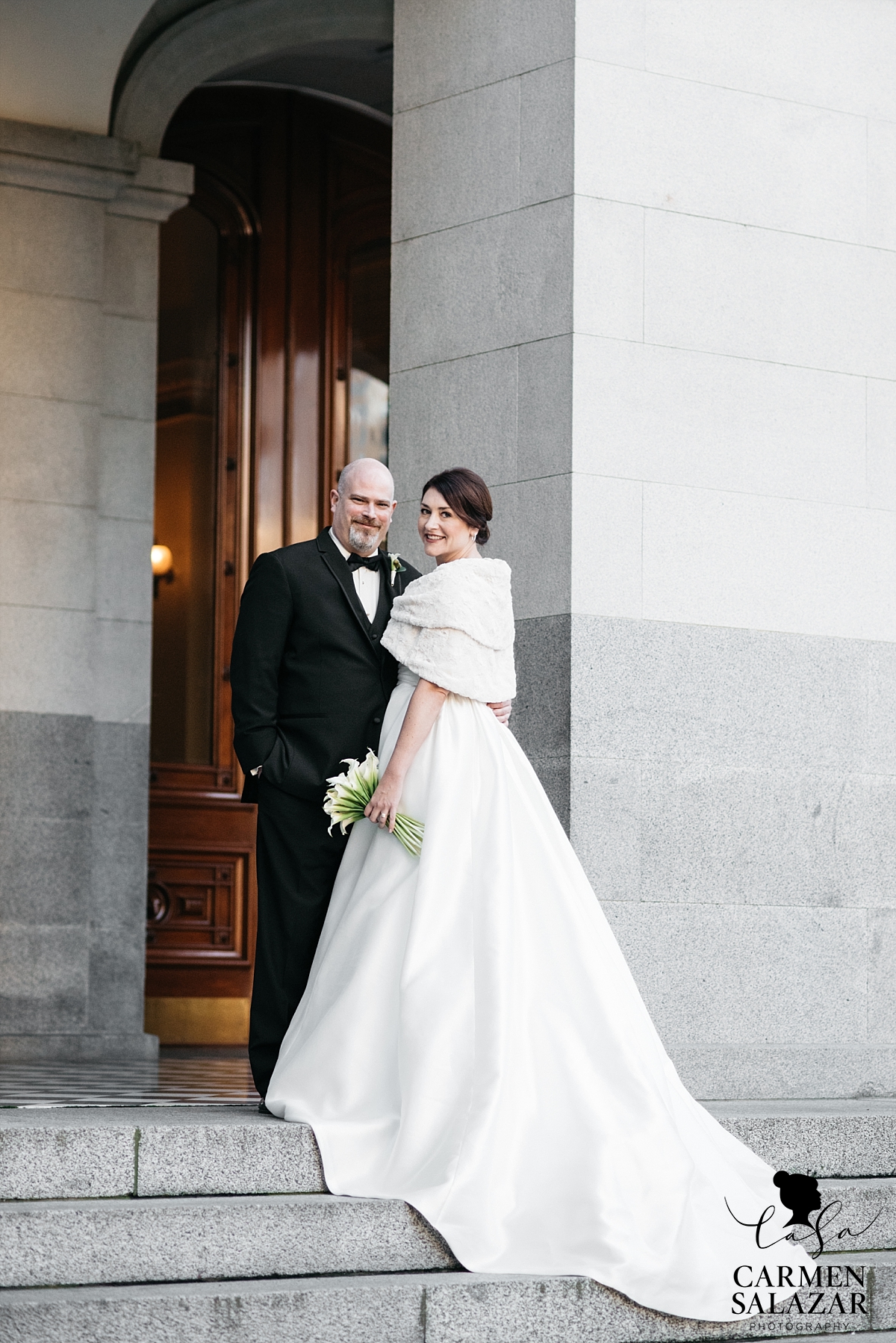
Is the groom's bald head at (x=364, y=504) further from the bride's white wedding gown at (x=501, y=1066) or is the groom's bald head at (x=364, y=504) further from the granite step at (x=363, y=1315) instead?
the granite step at (x=363, y=1315)

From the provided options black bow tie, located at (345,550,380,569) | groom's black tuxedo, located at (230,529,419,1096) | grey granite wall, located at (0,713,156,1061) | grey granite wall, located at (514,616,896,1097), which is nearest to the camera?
groom's black tuxedo, located at (230,529,419,1096)

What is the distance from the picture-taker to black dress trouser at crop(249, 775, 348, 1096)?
18.0ft

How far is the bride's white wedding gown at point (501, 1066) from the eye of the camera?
4715mm

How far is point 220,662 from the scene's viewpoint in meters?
10.7

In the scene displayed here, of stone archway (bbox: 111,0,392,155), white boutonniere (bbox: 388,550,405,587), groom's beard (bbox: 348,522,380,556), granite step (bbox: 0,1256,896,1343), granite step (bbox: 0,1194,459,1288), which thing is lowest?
Answer: granite step (bbox: 0,1256,896,1343)

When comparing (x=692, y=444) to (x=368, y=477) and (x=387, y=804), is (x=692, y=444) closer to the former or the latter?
(x=368, y=477)

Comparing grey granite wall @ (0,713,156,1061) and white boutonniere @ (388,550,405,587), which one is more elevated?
white boutonniere @ (388,550,405,587)

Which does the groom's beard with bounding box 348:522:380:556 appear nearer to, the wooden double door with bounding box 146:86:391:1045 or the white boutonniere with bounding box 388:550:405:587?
A: the white boutonniere with bounding box 388:550:405:587

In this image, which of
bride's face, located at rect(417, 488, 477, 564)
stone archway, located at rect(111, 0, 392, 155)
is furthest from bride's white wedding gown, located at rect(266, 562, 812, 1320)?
stone archway, located at rect(111, 0, 392, 155)

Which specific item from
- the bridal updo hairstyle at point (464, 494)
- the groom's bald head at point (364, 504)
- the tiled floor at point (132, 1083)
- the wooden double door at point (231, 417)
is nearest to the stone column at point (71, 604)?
the tiled floor at point (132, 1083)

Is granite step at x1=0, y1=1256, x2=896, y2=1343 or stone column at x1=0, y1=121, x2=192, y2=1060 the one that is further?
stone column at x1=0, y1=121, x2=192, y2=1060

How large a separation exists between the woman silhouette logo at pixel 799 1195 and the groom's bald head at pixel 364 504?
2.16m

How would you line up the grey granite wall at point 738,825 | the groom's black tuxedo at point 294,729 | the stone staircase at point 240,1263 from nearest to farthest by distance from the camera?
the stone staircase at point 240,1263
the groom's black tuxedo at point 294,729
the grey granite wall at point 738,825

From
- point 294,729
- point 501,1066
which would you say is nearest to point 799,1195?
point 501,1066
